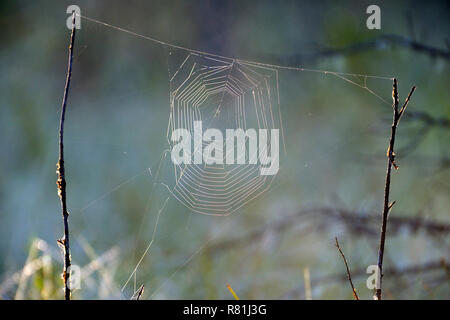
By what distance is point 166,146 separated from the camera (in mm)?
2141

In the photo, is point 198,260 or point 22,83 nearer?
point 198,260

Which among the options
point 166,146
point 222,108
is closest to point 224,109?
point 222,108

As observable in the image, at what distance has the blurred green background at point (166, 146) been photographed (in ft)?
5.69

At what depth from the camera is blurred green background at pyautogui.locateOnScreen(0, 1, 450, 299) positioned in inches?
68.2

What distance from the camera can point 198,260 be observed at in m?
1.70

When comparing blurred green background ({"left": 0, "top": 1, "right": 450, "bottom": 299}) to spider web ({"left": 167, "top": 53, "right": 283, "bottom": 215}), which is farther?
blurred green background ({"left": 0, "top": 1, "right": 450, "bottom": 299})

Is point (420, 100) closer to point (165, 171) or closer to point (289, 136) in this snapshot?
point (289, 136)

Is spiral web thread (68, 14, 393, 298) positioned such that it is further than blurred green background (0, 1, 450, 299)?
No

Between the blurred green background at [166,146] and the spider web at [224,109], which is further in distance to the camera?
the blurred green background at [166,146]

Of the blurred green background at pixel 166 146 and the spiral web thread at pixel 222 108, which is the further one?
the blurred green background at pixel 166 146

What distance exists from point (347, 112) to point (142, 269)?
1.10 metres

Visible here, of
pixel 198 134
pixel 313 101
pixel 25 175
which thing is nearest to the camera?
pixel 198 134
